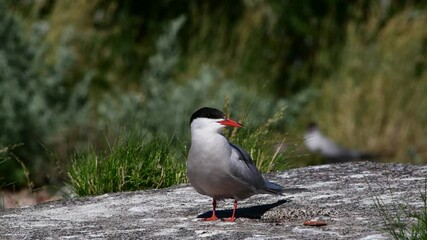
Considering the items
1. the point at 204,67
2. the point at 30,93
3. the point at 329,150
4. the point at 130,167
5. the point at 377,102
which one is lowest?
the point at 329,150

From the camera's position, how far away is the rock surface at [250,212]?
603cm

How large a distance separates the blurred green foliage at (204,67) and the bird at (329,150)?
25 centimetres

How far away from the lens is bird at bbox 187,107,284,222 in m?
6.14

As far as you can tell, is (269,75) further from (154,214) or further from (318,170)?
(154,214)

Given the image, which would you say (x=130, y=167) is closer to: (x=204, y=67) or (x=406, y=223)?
(x=406, y=223)

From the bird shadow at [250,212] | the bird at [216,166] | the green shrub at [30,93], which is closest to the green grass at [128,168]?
the bird shadow at [250,212]

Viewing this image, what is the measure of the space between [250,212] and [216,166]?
2.21 ft

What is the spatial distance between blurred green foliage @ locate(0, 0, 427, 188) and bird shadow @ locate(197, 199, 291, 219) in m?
3.53

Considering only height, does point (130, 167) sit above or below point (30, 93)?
below

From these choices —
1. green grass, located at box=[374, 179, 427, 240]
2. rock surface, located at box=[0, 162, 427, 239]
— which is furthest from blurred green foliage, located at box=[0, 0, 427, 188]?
green grass, located at box=[374, 179, 427, 240]

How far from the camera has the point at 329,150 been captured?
42.8ft

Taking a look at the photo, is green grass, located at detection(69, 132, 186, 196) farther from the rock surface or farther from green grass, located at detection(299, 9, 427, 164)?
green grass, located at detection(299, 9, 427, 164)

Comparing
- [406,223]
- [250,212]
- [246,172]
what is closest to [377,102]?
[250,212]

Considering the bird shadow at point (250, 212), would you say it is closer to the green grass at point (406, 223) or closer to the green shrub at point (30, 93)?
the green grass at point (406, 223)
